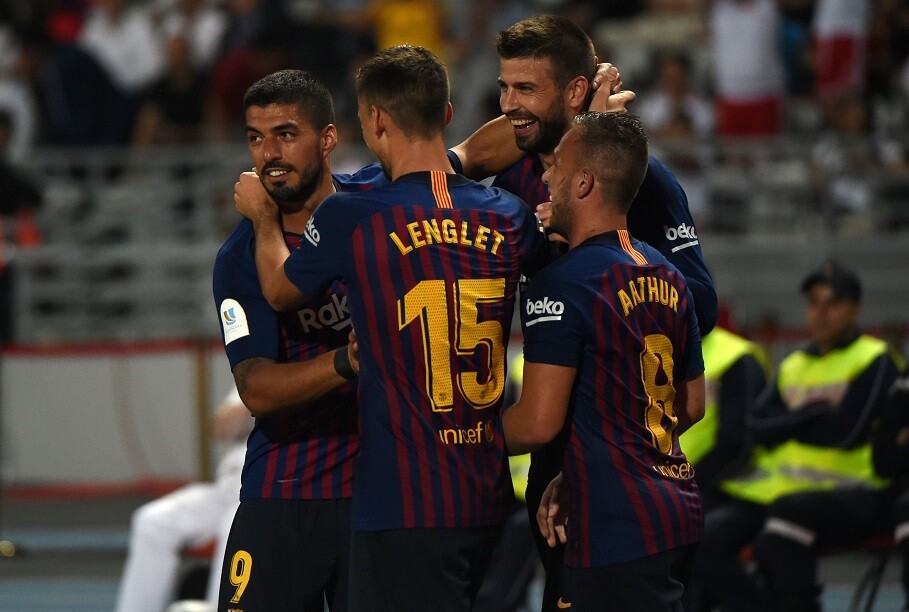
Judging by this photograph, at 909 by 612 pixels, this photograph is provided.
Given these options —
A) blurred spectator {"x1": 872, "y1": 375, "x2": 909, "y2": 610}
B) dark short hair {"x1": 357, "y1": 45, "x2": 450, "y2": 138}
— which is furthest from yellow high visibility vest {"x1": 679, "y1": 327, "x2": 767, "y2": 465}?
dark short hair {"x1": 357, "y1": 45, "x2": 450, "y2": 138}

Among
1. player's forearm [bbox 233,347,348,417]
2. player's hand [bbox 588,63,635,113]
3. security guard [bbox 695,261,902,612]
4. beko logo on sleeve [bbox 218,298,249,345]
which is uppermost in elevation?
player's hand [bbox 588,63,635,113]

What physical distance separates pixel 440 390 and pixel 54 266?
1061 cm

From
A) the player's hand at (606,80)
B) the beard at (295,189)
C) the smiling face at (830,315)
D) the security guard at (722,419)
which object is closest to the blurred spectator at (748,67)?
the smiling face at (830,315)

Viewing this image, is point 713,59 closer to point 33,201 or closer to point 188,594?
point 33,201

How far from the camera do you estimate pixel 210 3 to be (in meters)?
16.1

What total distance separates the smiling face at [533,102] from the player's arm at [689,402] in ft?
2.83

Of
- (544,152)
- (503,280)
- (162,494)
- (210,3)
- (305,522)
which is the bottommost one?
(162,494)

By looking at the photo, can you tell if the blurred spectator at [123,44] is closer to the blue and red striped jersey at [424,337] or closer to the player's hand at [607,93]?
the player's hand at [607,93]

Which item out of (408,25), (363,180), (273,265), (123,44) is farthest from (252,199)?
(123,44)

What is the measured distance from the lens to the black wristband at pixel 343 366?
435cm

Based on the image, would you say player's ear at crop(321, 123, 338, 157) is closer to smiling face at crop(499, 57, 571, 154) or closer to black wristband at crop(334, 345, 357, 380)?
smiling face at crop(499, 57, 571, 154)

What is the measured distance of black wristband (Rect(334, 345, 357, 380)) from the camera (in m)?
4.35

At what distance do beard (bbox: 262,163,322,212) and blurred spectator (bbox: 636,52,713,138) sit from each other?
29.0 feet

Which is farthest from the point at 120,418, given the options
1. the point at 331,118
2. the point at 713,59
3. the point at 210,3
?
the point at 331,118
